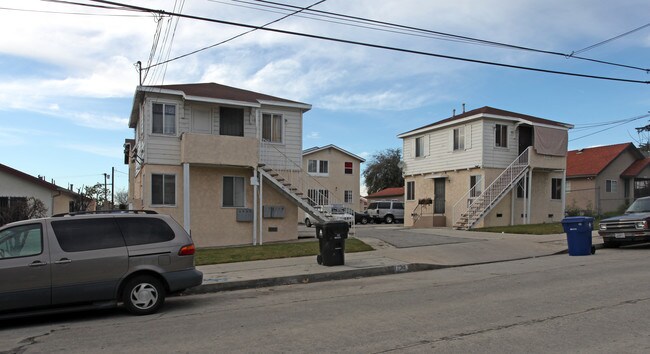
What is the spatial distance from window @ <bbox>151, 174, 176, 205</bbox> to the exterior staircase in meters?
13.8

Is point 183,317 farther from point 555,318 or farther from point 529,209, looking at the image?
point 529,209

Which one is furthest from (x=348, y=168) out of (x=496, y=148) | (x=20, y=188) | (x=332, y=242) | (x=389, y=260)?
(x=332, y=242)

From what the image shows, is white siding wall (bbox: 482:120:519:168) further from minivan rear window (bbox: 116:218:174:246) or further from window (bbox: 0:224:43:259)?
window (bbox: 0:224:43:259)

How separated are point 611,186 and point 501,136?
1608cm

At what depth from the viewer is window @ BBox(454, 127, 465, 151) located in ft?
88.7

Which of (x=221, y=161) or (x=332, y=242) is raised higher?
(x=221, y=161)

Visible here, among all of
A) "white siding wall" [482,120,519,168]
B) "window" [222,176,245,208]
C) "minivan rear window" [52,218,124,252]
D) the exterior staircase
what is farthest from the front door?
"minivan rear window" [52,218,124,252]

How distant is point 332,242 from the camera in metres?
12.9

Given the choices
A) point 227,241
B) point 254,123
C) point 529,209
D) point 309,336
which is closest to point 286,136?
point 254,123

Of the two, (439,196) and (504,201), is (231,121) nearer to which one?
(439,196)

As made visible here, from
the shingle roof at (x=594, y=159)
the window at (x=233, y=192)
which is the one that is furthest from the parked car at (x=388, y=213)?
the window at (x=233, y=192)

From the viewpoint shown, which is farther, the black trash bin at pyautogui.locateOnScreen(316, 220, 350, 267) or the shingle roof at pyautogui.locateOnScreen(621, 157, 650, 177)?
the shingle roof at pyautogui.locateOnScreen(621, 157, 650, 177)

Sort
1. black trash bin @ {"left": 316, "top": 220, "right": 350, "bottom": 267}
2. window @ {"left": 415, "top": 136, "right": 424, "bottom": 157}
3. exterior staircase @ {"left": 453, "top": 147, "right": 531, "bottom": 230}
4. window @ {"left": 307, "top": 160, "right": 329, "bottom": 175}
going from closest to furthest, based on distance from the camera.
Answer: black trash bin @ {"left": 316, "top": 220, "right": 350, "bottom": 267}, exterior staircase @ {"left": 453, "top": 147, "right": 531, "bottom": 230}, window @ {"left": 415, "top": 136, "right": 424, "bottom": 157}, window @ {"left": 307, "top": 160, "right": 329, "bottom": 175}

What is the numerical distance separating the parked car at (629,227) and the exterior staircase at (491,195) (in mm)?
8275
